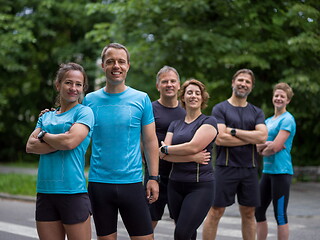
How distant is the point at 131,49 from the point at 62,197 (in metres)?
10.0

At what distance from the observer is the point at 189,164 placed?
4.82m

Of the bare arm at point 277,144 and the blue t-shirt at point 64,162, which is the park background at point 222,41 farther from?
the blue t-shirt at point 64,162

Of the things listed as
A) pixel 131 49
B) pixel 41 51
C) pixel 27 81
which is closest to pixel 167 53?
pixel 131 49

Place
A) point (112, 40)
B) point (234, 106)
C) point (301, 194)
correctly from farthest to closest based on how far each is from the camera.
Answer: point (112, 40) < point (301, 194) < point (234, 106)

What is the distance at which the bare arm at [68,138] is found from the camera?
3.61 meters

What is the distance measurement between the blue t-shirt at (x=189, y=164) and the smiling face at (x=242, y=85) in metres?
0.88

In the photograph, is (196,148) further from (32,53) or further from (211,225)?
(32,53)

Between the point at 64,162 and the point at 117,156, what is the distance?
42cm

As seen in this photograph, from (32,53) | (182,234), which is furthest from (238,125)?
(32,53)

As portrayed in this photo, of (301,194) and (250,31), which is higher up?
(250,31)

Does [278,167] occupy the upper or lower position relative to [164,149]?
lower

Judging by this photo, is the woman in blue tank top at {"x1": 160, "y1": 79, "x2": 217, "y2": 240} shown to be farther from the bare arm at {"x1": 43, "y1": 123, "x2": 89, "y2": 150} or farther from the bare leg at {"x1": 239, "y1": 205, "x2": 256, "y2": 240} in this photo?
the bare arm at {"x1": 43, "y1": 123, "x2": 89, "y2": 150}

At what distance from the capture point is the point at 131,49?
13.4 metres

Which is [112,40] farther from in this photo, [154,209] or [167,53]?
[154,209]
